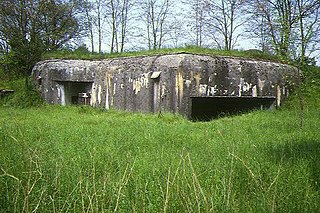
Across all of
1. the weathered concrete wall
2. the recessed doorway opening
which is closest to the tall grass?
the weathered concrete wall

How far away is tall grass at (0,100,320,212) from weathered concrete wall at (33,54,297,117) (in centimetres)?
217

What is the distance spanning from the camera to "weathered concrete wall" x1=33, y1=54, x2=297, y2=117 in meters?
9.54

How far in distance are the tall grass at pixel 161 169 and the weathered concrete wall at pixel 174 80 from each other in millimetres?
2175

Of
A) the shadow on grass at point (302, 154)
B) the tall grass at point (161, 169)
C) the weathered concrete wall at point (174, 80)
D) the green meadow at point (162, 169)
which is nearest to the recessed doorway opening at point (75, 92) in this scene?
the weathered concrete wall at point (174, 80)

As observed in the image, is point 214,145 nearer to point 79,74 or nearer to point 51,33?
point 79,74

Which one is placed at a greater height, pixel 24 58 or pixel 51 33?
pixel 51 33

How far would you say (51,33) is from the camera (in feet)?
53.7

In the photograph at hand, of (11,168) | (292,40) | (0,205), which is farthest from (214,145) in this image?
(292,40)

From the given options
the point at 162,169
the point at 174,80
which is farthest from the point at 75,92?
the point at 162,169

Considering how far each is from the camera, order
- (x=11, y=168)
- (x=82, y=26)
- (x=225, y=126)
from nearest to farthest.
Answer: (x=11, y=168)
(x=225, y=126)
(x=82, y=26)

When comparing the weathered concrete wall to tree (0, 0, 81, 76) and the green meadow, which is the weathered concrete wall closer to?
the green meadow

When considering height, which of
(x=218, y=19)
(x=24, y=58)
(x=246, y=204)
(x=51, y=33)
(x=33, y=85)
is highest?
(x=218, y=19)

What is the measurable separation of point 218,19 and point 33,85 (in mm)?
10010

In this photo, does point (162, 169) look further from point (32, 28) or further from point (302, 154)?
point (32, 28)
